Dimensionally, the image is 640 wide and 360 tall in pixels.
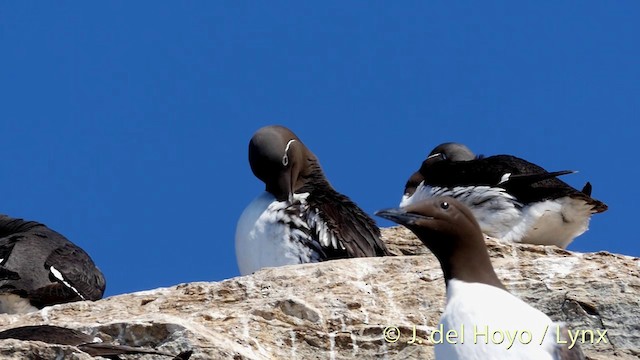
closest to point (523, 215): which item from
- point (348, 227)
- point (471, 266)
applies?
point (348, 227)

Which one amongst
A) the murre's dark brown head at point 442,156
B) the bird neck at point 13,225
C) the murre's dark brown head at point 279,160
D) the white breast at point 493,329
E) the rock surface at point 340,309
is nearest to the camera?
the white breast at point 493,329

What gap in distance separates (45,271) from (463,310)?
6422 mm

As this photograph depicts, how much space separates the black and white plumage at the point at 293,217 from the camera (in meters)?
12.4

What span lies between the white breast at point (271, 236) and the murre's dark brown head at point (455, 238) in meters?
4.17

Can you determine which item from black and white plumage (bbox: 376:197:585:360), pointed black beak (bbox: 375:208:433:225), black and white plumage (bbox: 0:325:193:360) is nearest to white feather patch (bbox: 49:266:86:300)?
black and white plumage (bbox: 0:325:193:360)

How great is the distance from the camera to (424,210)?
809cm

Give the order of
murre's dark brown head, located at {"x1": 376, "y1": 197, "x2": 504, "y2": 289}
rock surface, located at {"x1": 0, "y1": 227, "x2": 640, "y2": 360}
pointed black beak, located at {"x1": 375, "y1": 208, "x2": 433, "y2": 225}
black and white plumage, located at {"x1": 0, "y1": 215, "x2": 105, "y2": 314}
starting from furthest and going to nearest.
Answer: black and white plumage, located at {"x1": 0, "y1": 215, "x2": 105, "y2": 314} → rock surface, located at {"x1": 0, "y1": 227, "x2": 640, "y2": 360} → murre's dark brown head, located at {"x1": 376, "y1": 197, "x2": 504, "y2": 289} → pointed black beak, located at {"x1": 375, "y1": 208, "x2": 433, "y2": 225}

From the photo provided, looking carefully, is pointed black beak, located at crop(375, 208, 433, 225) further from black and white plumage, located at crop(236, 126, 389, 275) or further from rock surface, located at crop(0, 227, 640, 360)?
black and white plumage, located at crop(236, 126, 389, 275)

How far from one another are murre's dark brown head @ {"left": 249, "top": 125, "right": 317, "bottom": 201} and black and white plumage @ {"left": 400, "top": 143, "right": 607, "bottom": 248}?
119 cm

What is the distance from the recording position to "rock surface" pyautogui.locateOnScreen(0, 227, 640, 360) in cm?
920

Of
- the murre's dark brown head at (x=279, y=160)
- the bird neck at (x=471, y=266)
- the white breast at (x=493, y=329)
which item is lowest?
the white breast at (x=493, y=329)

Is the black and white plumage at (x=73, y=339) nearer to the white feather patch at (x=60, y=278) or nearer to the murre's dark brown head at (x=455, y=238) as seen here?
the murre's dark brown head at (x=455, y=238)

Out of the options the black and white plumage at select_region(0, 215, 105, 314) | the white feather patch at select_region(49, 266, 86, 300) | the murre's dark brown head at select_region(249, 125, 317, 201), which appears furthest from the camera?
the white feather patch at select_region(49, 266, 86, 300)

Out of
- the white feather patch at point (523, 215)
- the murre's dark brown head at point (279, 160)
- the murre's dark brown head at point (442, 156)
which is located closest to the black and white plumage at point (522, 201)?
the white feather patch at point (523, 215)
